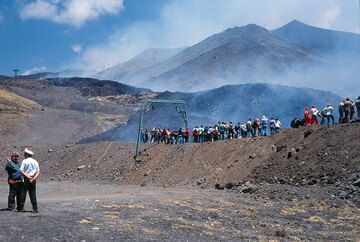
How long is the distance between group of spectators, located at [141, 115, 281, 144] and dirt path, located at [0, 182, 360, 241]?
436 inches

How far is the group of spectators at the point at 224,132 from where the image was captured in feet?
95.1

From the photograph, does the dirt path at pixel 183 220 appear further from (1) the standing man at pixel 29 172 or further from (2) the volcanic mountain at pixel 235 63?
(2) the volcanic mountain at pixel 235 63

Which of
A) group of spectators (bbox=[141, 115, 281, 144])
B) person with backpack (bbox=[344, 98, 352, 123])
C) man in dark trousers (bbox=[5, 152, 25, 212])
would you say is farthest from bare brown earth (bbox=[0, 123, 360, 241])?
group of spectators (bbox=[141, 115, 281, 144])

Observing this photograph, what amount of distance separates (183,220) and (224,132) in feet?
61.9

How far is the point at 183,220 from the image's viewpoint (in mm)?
13195

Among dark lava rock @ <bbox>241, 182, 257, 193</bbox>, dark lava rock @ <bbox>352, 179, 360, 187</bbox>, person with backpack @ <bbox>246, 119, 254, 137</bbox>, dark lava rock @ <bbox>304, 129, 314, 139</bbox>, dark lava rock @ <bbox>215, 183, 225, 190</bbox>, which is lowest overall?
dark lava rock @ <bbox>215, 183, 225, 190</bbox>

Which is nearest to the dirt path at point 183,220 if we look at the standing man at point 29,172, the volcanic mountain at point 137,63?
the standing man at point 29,172

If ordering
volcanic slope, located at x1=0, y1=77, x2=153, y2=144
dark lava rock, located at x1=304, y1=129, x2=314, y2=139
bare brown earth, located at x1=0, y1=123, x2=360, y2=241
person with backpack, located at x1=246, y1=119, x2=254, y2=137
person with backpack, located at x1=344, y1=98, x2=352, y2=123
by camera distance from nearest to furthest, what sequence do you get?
bare brown earth, located at x1=0, y1=123, x2=360, y2=241 < person with backpack, located at x1=344, y1=98, x2=352, y2=123 < dark lava rock, located at x1=304, y1=129, x2=314, y2=139 < person with backpack, located at x1=246, y1=119, x2=254, y2=137 < volcanic slope, located at x1=0, y1=77, x2=153, y2=144

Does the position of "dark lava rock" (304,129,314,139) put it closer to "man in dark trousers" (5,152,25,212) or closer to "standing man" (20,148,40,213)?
"standing man" (20,148,40,213)

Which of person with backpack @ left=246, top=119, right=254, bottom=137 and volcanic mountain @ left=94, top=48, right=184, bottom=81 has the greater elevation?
volcanic mountain @ left=94, top=48, right=184, bottom=81

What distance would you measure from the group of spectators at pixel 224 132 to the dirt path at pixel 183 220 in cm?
1107

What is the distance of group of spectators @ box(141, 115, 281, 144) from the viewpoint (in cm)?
2900

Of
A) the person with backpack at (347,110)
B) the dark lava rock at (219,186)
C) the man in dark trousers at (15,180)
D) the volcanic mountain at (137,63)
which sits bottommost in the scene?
the dark lava rock at (219,186)

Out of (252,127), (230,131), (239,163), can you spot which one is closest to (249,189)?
(239,163)
